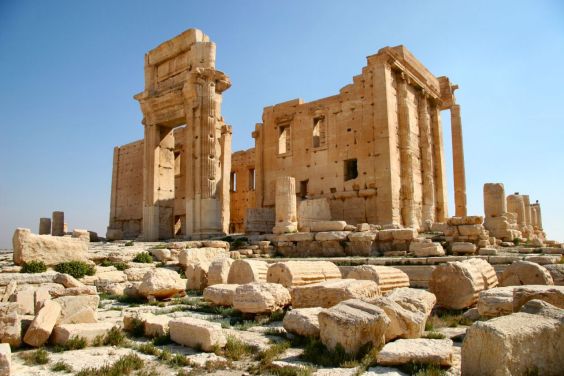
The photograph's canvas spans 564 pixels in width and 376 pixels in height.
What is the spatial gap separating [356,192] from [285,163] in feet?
15.1

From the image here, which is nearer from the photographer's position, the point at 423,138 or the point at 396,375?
the point at 396,375

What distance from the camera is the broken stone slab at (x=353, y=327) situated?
16.1ft

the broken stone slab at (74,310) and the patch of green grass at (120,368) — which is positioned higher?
the broken stone slab at (74,310)

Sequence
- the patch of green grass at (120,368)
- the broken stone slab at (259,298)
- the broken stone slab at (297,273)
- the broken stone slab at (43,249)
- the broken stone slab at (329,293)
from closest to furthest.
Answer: the patch of green grass at (120,368) → the broken stone slab at (329,293) → the broken stone slab at (259,298) → the broken stone slab at (297,273) → the broken stone slab at (43,249)

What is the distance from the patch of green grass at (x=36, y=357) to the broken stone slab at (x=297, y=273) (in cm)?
453

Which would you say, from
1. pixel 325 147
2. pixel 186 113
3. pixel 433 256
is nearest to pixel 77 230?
pixel 186 113

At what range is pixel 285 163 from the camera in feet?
75.6

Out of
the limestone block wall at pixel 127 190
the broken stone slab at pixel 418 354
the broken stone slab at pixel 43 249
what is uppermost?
the limestone block wall at pixel 127 190

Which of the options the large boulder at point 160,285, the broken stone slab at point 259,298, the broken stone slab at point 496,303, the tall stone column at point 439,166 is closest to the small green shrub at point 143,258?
the large boulder at point 160,285

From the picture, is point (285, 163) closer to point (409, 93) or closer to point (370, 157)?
point (370, 157)

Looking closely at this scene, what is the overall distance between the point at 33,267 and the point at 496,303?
9.60 m

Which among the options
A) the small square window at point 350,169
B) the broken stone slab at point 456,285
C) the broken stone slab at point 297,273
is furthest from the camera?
the small square window at point 350,169

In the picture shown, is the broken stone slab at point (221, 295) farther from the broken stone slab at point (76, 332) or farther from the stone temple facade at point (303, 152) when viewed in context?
the stone temple facade at point (303, 152)

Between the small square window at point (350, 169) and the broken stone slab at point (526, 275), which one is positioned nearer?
the broken stone slab at point (526, 275)
